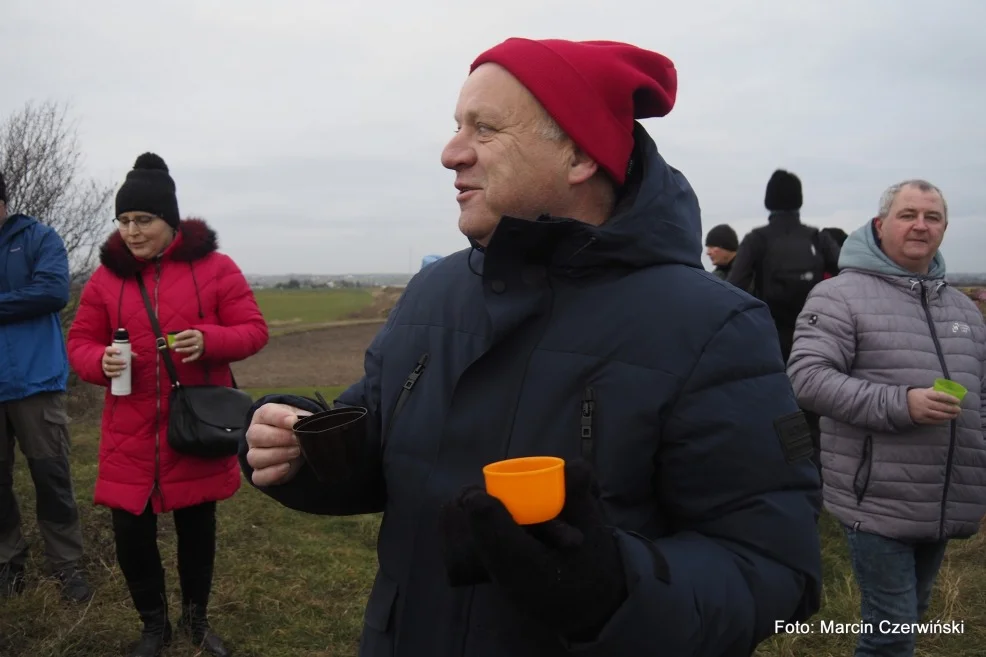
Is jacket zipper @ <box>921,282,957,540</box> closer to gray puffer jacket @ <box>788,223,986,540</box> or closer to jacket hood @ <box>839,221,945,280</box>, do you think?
gray puffer jacket @ <box>788,223,986,540</box>

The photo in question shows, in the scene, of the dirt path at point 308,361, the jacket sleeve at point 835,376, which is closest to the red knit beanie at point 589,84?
the jacket sleeve at point 835,376

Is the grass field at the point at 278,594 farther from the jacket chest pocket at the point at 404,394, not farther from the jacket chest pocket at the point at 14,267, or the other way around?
the jacket chest pocket at the point at 404,394

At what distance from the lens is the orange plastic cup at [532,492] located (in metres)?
1.14

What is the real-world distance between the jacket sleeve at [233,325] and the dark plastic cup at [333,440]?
2.08 metres

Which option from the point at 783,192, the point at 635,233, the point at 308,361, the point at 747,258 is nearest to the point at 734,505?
the point at 635,233

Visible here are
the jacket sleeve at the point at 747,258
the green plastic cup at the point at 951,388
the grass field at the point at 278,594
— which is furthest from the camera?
the jacket sleeve at the point at 747,258

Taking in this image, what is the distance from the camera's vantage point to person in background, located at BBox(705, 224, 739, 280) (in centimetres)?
759

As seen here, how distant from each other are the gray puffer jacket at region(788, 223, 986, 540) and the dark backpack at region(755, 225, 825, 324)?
207cm

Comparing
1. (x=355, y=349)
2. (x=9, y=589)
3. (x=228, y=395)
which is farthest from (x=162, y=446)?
(x=355, y=349)

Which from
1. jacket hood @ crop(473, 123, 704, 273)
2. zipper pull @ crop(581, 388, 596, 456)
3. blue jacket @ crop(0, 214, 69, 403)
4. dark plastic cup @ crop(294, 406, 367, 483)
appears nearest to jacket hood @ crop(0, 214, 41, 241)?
blue jacket @ crop(0, 214, 69, 403)

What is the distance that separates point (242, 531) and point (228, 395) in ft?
7.37

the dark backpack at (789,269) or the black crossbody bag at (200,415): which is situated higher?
the dark backpack at (789,269)

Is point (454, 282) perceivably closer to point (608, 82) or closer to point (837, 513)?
point (608, 82)

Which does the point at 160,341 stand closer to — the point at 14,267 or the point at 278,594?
the point at 14,267
